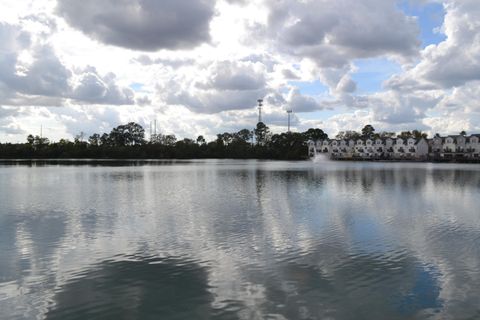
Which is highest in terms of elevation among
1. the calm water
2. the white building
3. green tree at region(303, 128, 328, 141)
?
green tree at region(303, 128, 328, 141)

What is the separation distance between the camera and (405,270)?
12.9 m

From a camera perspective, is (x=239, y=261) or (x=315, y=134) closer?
(x=239, y=261)

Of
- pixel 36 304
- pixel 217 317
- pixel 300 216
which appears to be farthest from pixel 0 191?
pixel 217 317

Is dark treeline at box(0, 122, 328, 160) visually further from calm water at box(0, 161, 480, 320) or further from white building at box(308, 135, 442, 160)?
calm water at box(0, 161, 480, 320)

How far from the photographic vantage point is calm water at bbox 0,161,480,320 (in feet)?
33.1

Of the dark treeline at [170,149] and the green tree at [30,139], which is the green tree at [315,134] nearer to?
the dark treeline at [170,149]

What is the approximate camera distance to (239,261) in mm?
13789

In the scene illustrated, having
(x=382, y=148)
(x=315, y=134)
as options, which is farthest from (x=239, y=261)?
(x=315, y=134)

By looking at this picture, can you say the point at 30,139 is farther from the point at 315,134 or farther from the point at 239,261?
the point at 239,261

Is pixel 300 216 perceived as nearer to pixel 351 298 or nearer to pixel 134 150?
pixel 351 298

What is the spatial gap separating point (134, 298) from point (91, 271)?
8.94ft

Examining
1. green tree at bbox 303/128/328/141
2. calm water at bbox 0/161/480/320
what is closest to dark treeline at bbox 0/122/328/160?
green tree at bbox 303/128/328/141

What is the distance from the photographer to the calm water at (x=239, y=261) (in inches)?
398

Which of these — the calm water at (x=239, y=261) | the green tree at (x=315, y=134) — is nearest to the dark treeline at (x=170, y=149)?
the green tree at (x=315, y=134)
